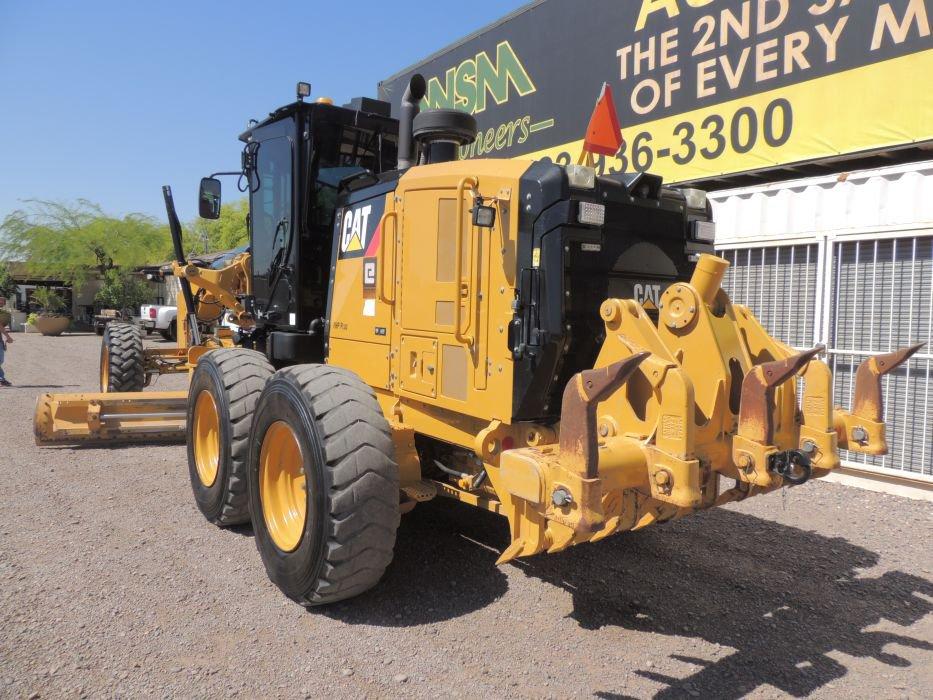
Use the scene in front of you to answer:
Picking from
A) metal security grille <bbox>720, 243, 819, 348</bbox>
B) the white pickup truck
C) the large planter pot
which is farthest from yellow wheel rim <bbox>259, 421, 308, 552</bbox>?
the large planter pot

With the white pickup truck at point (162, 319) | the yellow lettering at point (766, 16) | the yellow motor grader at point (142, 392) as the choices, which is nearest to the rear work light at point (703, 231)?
the yellow motor grader at point (142, 392)

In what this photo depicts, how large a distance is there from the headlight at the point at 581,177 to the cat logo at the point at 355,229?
4.82ft

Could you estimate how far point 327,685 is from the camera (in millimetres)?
2914

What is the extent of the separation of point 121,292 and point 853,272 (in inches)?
1245

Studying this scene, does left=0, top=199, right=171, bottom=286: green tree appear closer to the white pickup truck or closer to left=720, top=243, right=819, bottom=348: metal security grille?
the white pickup truck

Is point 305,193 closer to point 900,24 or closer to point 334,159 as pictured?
point 334,159

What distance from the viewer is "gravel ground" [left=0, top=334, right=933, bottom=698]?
2984mm

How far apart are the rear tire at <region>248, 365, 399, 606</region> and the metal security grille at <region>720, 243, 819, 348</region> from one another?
5.20 metres

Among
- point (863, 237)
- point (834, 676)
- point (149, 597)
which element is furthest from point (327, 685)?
A: point (863, 237)

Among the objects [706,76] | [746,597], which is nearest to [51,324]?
[706,76]

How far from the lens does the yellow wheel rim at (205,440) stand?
16.7ft

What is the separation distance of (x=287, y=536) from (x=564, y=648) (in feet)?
5.37

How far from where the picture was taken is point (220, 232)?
1758 inches

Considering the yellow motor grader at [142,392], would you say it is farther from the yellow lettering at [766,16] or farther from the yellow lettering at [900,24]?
the yellow lettering at [900,24]
